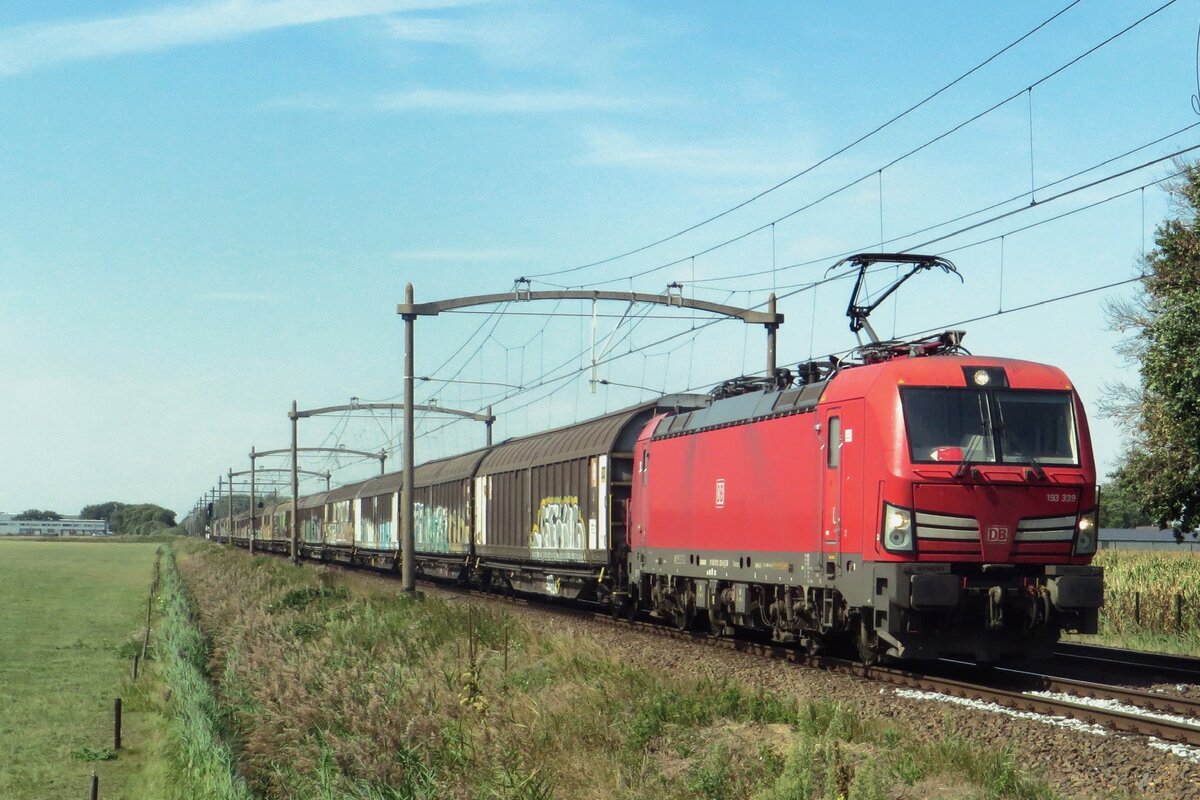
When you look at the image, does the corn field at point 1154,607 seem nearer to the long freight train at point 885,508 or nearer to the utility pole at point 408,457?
the long freight train at point 885,508

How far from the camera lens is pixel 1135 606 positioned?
2247 cm

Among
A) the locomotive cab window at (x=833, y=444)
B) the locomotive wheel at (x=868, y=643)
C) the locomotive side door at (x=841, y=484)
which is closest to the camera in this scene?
the locomotive side door at (x=841, y=484)

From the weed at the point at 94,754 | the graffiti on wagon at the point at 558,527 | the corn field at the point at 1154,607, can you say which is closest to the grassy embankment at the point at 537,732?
the weed at the point at 94,754

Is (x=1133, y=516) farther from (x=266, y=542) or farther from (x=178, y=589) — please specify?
(x=178, y=589)

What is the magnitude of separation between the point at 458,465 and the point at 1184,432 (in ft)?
78.0

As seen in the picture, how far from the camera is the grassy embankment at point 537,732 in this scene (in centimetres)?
905

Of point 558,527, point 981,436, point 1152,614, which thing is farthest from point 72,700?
point 1152,614

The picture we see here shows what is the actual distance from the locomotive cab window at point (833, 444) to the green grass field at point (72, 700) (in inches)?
398

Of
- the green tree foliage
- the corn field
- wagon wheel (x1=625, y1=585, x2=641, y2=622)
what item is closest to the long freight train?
wagon wheel (x1=625, y1=585, x2=641, y2=622)

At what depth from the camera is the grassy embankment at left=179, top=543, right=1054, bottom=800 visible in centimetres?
905

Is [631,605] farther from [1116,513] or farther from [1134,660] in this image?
[1116,513]

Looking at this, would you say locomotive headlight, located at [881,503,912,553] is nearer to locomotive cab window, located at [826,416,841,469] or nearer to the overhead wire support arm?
locomotive cab window, located at [826,416,841,469]

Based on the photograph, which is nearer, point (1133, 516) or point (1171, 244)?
point (1171, 244)

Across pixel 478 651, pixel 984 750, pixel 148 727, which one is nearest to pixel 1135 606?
pixel 478 651
